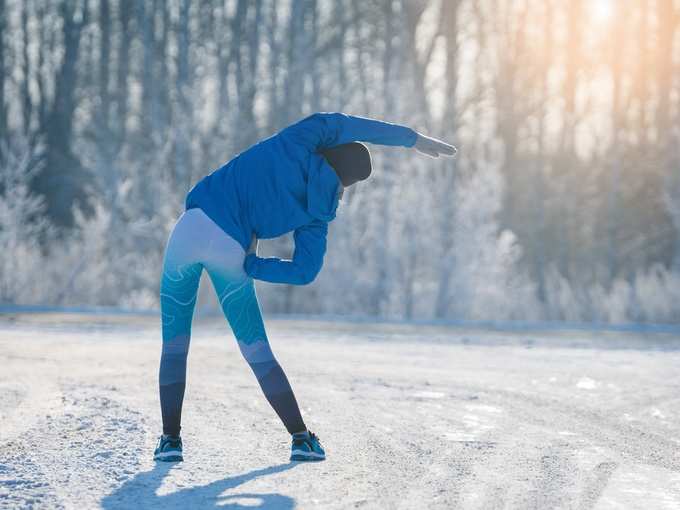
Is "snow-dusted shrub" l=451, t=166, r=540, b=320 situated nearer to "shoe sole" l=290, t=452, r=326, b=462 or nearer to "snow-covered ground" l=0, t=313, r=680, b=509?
"snow-covered ground" l=0, t=313, r=680, b=509

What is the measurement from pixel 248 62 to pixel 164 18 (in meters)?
2.88

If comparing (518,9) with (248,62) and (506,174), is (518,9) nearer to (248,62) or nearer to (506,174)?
(506,174)

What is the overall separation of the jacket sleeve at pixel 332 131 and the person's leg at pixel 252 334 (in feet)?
2.11

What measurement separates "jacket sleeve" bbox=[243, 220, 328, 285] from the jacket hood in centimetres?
7

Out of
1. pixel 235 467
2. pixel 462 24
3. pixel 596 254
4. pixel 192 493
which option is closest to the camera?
pixel 192 493

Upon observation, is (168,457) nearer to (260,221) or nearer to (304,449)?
(304,449)

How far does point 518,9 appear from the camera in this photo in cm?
2362

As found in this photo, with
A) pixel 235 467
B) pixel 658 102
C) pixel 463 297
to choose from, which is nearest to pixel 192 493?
pixel 235 467

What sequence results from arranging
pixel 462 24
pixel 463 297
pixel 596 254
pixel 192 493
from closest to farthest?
pixel 192 493 → pixel 463 297 → pixel 462 24 → pixel 596 254

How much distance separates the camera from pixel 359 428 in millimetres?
5742

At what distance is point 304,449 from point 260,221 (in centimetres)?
106

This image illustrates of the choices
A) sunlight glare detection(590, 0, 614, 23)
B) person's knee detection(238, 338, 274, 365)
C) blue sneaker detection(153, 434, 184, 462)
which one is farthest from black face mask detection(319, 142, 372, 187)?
sunlight glare detection(590, 0, 614, 23)

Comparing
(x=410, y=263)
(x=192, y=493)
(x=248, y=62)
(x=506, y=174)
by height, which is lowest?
(x=192, y=493)

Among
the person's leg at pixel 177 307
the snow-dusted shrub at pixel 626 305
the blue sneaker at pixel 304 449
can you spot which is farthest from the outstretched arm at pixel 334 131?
the snow-dusted shrub at pixel 626 305
